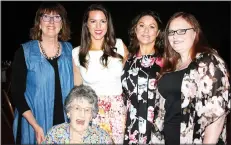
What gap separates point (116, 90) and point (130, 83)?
140 mm

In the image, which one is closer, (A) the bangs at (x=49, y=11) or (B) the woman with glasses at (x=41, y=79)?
(B) the woman with glasses at (x=41, y=79)

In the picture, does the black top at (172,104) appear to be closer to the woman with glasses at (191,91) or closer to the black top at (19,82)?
the woman with glasses at (191,91)

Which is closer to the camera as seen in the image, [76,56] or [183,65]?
[183,65]

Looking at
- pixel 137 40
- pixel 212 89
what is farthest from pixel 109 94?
pixel 212 89

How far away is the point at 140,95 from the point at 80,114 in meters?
0.58

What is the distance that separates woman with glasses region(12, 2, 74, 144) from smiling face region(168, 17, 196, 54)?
0.97 m

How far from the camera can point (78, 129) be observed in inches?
88.7

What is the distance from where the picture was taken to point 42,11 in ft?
8.70

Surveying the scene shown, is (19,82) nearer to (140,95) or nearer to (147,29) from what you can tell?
(140,95)

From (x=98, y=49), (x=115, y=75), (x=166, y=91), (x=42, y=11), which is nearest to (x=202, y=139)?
(x=166, y=91)

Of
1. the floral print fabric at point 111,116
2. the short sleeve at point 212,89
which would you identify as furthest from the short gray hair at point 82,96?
the short sleeve at point 212,89

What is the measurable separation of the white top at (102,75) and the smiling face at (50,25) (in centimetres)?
31

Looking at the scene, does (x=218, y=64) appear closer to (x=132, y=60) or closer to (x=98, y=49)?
(x=132, y=60)

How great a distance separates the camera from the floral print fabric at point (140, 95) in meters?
2.62
